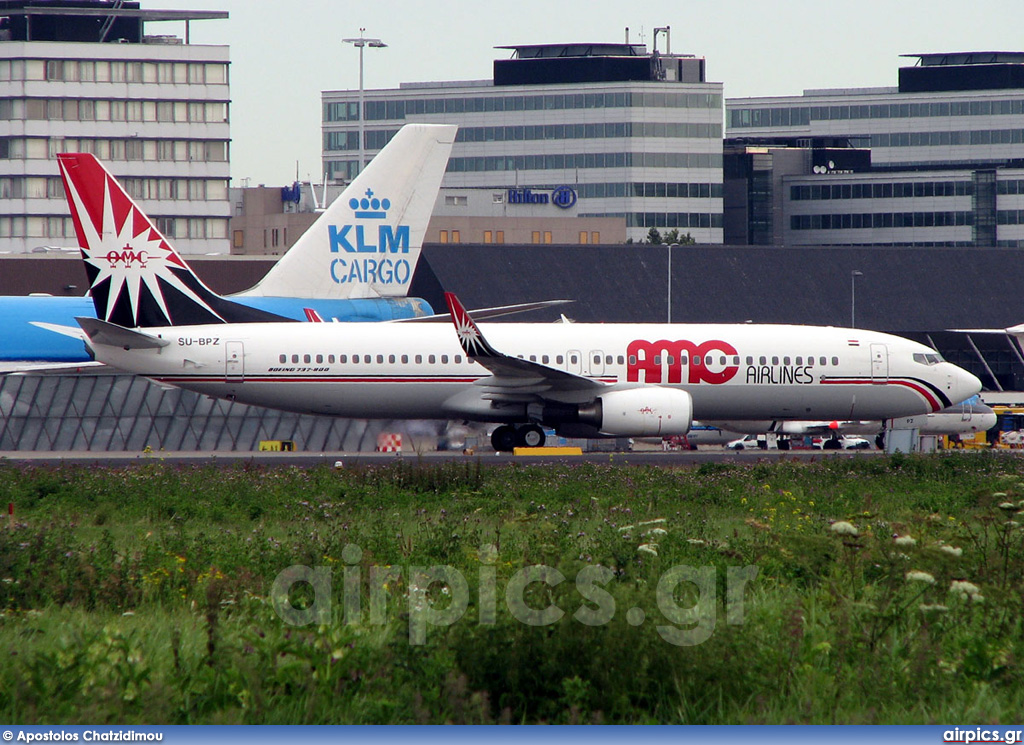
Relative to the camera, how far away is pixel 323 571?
561 inches

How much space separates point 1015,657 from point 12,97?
131 m

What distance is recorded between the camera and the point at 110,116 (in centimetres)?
13075

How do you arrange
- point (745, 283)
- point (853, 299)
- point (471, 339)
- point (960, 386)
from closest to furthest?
1. point (471, 339)
2. point (960, 386)
3. point (853, 299)
4. point (745, 283)

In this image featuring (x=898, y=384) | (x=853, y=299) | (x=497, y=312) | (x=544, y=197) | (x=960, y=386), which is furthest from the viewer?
(x=544, y=197)

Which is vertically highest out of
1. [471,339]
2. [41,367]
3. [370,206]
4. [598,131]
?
[598,131]

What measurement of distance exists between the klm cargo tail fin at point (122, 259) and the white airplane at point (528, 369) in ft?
0.20

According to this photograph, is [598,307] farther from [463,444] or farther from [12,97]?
[12,97]

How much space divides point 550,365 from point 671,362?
3.22 meters

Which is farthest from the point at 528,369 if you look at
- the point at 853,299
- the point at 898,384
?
the point at 853,299

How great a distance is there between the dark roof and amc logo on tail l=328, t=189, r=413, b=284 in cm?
3089

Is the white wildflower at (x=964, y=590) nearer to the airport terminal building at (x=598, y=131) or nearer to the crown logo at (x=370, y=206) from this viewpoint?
the crown logo at (x=370, y=206)

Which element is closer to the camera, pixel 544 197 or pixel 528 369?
pixel 528 369

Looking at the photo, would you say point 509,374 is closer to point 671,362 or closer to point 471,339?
point 471,339

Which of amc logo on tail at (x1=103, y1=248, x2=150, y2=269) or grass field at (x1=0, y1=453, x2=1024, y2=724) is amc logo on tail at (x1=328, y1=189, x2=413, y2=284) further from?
grass field at (x1=0, y1=453, x2=1024, y2=724)
